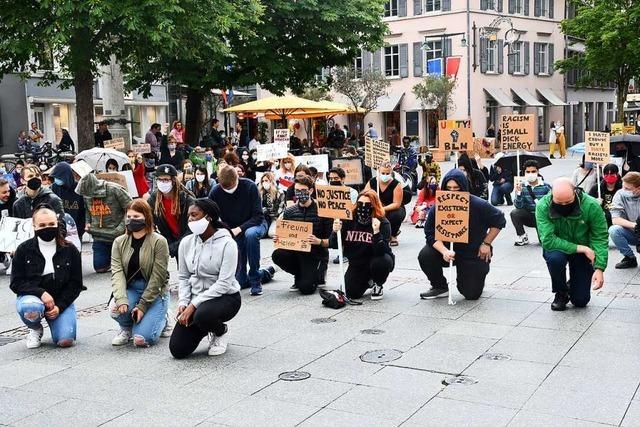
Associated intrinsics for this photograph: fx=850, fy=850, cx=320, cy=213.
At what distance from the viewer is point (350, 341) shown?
25.5 feet

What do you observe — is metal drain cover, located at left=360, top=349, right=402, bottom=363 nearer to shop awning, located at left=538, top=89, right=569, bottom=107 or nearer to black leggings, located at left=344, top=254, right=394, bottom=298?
black leggings, located at left=344, top=254, right=394, bottom=298

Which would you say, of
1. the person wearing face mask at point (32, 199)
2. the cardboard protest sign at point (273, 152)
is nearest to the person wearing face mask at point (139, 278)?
the person wearing face mask at point (32, 199)

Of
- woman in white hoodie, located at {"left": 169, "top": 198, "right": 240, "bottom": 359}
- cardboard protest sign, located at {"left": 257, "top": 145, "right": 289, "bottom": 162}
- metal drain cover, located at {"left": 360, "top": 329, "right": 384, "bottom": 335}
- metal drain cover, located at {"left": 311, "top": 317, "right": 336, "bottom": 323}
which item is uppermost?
cardboard protest sign, located at {"left": 257, "top": 145, "right": 289, "bottom": 162}

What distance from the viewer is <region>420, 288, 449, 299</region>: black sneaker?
955 centimetres

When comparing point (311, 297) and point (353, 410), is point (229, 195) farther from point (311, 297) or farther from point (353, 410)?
point (353, 410)

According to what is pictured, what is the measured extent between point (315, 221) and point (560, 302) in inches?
119

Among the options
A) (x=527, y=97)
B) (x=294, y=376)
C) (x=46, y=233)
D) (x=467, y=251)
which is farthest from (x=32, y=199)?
(x=527, y=97)

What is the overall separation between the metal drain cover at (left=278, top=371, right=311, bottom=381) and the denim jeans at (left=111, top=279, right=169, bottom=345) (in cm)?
156

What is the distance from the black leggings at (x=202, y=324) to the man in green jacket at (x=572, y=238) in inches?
134

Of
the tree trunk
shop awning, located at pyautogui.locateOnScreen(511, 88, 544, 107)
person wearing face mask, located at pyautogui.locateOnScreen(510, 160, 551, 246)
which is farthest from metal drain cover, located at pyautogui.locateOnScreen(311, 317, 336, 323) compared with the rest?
shop awning, located at pyautogui.locateOnScreen(511, 88, 544, 107)

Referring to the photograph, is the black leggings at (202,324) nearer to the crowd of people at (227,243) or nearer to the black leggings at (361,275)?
the crowd of people at (227,243)

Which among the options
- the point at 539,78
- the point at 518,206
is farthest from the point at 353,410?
the point at 539,78

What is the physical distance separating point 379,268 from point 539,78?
49.1m

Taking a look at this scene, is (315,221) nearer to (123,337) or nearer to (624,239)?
(123,337)
